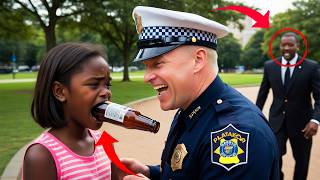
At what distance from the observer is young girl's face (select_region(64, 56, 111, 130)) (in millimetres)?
2219

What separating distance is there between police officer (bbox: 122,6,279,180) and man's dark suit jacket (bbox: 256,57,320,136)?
3.85m

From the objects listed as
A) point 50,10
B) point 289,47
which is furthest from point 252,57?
point 289,47

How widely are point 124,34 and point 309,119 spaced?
32091 mm

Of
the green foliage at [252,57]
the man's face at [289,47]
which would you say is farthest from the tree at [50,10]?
the green foliage at [252,57]

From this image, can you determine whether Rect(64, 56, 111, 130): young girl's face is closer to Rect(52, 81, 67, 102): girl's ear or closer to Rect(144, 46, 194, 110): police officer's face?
Rect(52, 81, 67, 102): girl's ear

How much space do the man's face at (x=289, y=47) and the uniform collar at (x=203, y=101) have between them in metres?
4.01

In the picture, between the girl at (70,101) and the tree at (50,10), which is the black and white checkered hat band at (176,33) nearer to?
Answer: the girl at (70,101)

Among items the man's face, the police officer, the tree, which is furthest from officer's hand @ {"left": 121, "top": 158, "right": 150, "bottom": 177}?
the tree

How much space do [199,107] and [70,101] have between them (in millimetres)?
688

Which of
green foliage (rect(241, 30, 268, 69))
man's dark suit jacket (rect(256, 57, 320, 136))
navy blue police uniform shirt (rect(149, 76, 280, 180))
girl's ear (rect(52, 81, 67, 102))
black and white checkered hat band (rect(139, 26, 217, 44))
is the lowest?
green foliage (rect(241, 30, 268, 69))

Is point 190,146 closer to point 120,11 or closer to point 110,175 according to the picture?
point 110,175

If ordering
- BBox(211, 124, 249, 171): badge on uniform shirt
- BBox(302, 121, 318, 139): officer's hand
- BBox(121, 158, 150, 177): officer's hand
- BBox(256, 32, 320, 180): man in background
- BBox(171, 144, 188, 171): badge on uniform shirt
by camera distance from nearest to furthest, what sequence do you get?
BBox(211, 124, 249, 171): badge on uniform shirt
BBox(171, 144, 188, 171): badge on uniform shirt
BBox(121, 158, 150, 177): officer's hand
BBox(302, 121, 318, 139): officer's hand
BBox(256, 32, 320, 180): man in background

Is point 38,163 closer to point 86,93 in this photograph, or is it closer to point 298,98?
point 86,93

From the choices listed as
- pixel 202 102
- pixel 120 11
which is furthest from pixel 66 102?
pixel 120 11
